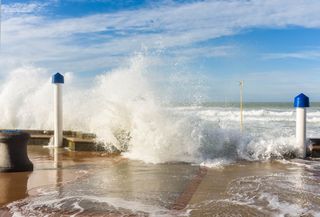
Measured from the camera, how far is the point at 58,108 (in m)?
11.0

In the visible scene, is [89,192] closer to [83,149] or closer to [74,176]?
[74,176]

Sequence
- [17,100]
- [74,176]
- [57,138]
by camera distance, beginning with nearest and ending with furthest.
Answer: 1. [74,176]
2. [57,138]
3. [17,100]

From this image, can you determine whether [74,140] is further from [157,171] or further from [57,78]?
[157,171]

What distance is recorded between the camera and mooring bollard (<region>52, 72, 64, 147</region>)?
35.5 feet

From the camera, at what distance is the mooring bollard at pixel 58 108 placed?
1083cm

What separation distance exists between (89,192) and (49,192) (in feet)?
2.01

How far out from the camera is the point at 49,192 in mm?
5902

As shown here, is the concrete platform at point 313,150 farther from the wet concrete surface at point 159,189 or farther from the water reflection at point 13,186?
the water reflection at point 13,186

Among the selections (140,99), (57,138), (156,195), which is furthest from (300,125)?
(57,138)

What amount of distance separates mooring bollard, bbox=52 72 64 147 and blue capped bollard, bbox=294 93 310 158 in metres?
6.28

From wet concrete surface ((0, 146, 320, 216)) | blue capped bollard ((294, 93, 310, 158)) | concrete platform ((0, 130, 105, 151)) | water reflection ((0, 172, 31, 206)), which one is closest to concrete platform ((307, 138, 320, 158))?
blue capped bollard ((294, 93, 310, 158))

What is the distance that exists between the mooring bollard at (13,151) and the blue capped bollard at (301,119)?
6.22m

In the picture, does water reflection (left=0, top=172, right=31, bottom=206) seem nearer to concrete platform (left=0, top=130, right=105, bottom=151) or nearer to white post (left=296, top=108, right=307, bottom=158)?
concrete platform (left=0, top=130, right=105, bottom=151)

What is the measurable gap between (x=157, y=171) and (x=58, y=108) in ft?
15.1
